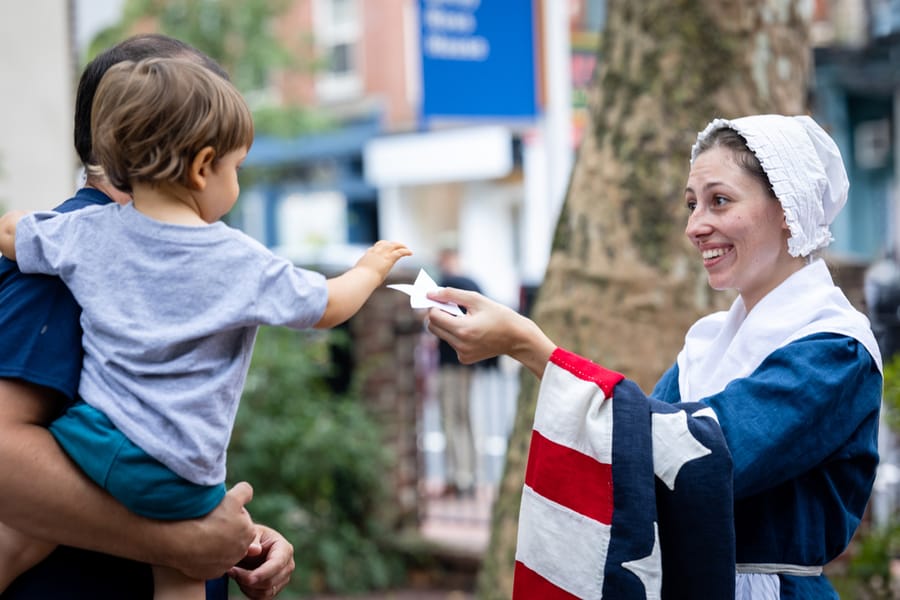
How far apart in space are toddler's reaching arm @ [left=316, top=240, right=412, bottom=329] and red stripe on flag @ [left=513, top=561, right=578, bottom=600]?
1.90 feet

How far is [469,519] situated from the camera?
7195mm

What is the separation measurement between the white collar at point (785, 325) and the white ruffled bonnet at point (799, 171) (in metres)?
0.07

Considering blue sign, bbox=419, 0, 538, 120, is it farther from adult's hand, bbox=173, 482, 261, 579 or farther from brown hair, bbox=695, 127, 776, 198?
adult's hand, bbox=173, 482, 261, 579

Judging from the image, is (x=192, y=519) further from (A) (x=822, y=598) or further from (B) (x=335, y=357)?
(B) (x=335, y=357)

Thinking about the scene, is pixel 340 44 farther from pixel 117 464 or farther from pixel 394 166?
pixel 117 464

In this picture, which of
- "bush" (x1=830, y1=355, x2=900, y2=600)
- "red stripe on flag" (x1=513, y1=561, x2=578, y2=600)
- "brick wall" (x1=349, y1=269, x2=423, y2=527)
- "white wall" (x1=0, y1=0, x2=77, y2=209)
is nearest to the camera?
"red stripe on flag" (x1=513, y1=561, x2=578, y2=600)

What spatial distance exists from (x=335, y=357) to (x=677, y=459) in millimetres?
5435

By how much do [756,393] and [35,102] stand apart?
5209 mm

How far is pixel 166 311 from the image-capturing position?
5.71 feet

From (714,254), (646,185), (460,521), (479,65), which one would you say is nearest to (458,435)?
(460,521)

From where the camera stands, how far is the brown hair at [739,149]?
2096 mm

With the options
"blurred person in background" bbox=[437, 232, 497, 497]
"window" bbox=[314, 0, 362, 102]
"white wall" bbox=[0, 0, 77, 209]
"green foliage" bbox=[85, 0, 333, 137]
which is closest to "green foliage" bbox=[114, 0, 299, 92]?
"green foliage" bbox=[85, 0, 333, 137]

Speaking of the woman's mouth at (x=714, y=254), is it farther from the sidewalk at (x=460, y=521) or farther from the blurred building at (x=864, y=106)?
the blurred building at (x=864, y=106)

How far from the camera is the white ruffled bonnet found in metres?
2.05
